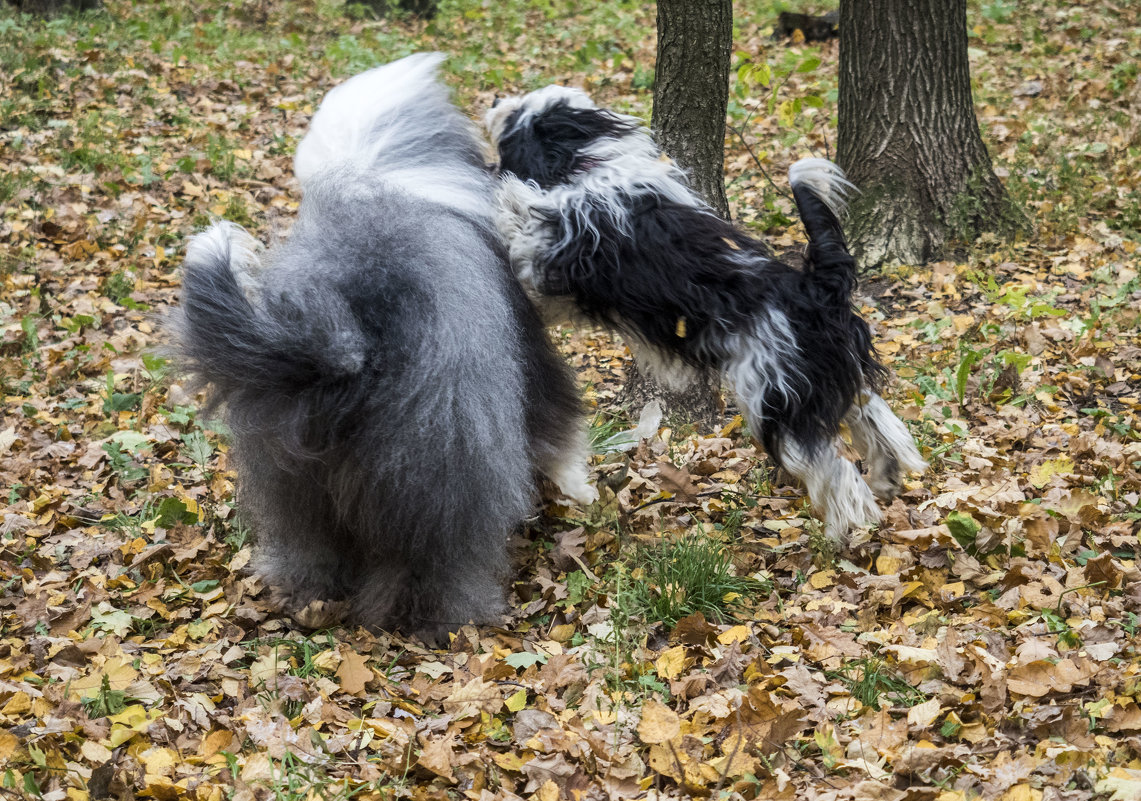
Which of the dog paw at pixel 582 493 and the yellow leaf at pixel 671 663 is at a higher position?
the dog paw at pixel 582 493

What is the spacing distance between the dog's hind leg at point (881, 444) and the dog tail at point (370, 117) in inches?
68.6

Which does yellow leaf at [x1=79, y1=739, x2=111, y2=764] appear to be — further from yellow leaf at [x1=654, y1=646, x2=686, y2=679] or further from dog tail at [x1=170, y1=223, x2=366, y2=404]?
yellow leaf at [x1=654, y1=646, x2=686, y2=679]

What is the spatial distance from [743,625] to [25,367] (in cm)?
376

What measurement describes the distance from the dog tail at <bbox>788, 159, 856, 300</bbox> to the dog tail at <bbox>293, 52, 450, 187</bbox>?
1.24 m

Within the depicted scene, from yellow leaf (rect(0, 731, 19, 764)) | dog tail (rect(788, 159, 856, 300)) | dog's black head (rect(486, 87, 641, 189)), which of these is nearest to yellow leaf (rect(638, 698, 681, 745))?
dog tail (rect(788, 159, 856, 300))

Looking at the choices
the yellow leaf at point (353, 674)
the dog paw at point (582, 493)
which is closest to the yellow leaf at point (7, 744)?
the yellow leaf at point (353, 674)

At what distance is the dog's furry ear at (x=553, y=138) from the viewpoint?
3467 mm

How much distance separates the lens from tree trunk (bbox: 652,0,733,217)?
4.34m

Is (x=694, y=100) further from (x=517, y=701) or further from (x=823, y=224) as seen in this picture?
(x=517, y=701)

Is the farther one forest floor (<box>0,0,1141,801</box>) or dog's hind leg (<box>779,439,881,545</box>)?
dog's hind leg (<box>779,439,881,545</box>)

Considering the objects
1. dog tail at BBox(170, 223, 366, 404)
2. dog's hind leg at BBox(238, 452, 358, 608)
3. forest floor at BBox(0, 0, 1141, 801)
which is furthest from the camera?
dog's hind leg at BBox(238, 452, 358, 608)

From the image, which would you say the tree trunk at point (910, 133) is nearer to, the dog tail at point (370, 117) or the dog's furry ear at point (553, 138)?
the dog's furry ear at point (553, 138)

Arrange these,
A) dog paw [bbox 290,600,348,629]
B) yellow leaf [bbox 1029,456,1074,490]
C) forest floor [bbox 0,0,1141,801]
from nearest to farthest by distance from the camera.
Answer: forest floor [bbox 0,0,1141,801] < dog paw [bbox 290,600,348,629] < yellow leaf [bbox 1029,456,1074,490]

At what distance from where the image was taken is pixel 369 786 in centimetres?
245
